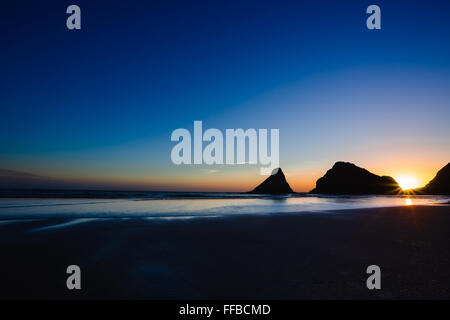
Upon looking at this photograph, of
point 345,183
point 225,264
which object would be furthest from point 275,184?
point 225,264

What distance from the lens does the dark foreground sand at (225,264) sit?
13.8ft

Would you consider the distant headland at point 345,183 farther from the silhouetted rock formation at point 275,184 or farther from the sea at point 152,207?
the sea at point 152,207

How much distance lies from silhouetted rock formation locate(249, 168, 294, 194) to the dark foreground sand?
14606 cm

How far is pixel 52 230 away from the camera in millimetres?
9781

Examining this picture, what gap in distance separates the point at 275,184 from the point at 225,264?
156772 mm

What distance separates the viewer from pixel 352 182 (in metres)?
148

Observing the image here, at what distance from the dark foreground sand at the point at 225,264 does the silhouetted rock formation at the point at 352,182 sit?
15403 centimetres

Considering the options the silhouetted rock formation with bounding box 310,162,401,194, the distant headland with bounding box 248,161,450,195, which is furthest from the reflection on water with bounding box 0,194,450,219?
the silhouetted rock formation with bounding box 310,162,401,194

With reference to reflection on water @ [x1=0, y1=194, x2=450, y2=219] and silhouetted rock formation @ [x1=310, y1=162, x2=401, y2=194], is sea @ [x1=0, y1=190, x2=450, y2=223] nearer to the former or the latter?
reflection on water @ [x1=0, y1=194, x2=450, y2=219]

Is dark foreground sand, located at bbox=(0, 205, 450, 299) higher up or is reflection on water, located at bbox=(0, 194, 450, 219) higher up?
dark foreground sand, located at bbox=(0, 205, 450, 299)

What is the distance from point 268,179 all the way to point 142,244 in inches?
6089

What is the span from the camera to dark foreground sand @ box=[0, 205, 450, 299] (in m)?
4.21
